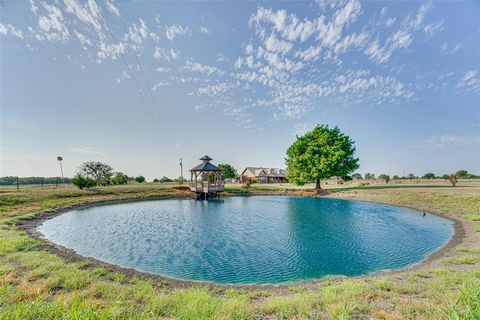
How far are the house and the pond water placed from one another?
5597 cm

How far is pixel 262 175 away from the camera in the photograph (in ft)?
248

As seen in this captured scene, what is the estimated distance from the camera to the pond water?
8.70 metres

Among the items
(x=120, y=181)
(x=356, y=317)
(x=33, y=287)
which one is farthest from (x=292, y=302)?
(x=120, y=181)

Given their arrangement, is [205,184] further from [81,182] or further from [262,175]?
[262,175]

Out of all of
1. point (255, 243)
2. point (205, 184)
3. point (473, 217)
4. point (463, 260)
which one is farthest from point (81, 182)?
point (473, 217)

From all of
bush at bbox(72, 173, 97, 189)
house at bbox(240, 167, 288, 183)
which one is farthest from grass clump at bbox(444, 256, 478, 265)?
house at bbox(240, 167, 288, 183)

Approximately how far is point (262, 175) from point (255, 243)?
210 feet

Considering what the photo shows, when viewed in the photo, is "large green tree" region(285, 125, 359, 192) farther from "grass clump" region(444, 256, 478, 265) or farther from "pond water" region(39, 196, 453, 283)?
"grass clump" region(444, 256, 478, 265)

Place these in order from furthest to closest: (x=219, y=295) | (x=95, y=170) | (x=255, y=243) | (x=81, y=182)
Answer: (x=95, y=170) < (x=81, y=182) < (x=255, y=243) < (x=219, y=295)

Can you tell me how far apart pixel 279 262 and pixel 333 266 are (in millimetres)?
2263

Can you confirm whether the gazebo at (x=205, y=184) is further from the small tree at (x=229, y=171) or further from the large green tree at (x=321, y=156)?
the small tree at (x=229, y=171)

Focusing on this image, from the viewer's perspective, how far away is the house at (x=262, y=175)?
75.1 meters

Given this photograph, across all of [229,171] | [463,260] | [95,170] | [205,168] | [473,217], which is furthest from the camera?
[229,171]

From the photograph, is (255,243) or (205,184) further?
(205,184)
